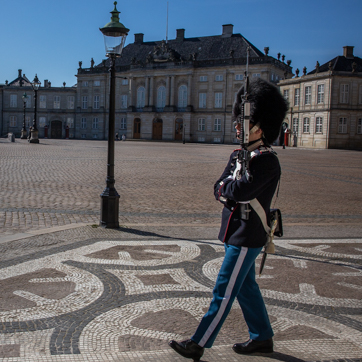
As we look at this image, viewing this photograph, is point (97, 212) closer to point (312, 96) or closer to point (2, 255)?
point (2, 255)

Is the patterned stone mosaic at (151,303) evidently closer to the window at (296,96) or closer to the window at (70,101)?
the window at (296,96)

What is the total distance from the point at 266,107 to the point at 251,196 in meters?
0.66

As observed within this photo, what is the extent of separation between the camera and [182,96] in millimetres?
75562

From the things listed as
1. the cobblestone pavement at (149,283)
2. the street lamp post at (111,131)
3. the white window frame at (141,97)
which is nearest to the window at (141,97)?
the white window frame at (141,97)

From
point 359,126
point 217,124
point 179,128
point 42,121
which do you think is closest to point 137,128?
point 179,128

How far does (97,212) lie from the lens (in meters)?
8.76

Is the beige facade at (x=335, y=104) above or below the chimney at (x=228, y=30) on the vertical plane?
below

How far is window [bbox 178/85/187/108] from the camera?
75.3m

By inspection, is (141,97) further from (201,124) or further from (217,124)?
(217,124)

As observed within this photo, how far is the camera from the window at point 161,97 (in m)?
77.1

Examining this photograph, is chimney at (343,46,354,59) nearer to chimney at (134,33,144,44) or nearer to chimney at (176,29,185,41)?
chimney at (176,29,185,41)

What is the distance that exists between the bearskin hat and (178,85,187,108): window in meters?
72.9

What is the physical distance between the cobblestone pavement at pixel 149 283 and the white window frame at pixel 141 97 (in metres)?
70.6

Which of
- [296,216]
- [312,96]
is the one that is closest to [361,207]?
[296,216]
